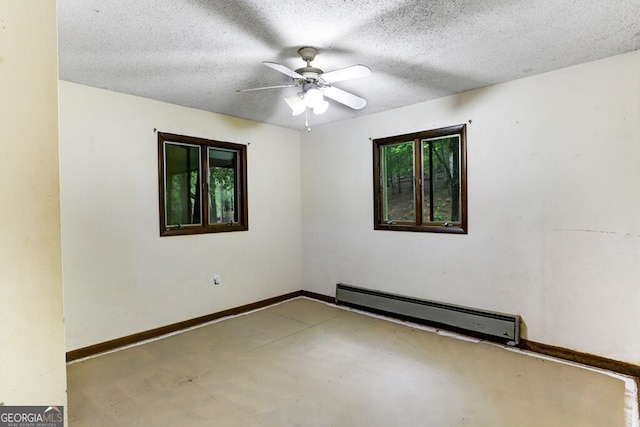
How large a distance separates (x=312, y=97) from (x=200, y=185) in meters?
1.92

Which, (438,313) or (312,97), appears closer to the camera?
(312,97)

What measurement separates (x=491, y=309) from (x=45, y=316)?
3.34 metres

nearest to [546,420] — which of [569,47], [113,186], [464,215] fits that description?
[464,215]

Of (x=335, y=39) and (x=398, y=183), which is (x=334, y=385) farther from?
(x=335, y=39)

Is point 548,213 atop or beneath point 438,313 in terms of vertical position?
atop

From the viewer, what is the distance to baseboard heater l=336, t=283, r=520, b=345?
304 cm

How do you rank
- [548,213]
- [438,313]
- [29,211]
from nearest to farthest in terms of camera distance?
[29,211], [548,213], [438,313]

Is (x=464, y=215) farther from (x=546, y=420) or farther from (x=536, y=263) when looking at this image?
(x=546, y=420)

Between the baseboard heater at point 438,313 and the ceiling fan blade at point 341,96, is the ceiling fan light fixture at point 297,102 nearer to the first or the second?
the ceiling fan blade at point 341,96

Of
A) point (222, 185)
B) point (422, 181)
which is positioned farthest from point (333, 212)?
point (222, 185)

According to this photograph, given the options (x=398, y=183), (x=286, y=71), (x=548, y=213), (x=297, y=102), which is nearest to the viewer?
(x=286, y=71)

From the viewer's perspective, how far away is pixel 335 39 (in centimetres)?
223

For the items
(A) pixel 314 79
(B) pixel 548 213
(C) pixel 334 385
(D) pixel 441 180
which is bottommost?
(C) pixel 334 385

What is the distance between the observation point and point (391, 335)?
3367 mm
